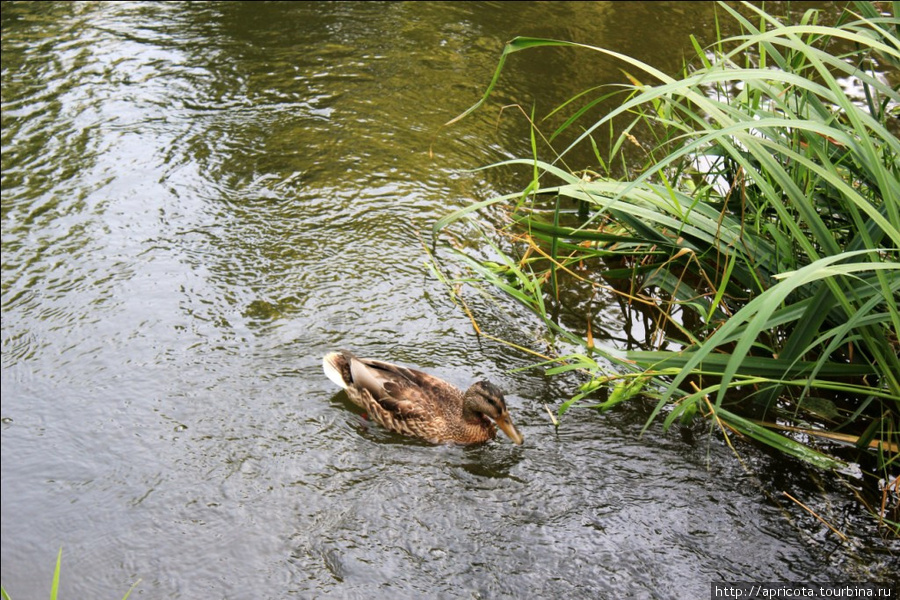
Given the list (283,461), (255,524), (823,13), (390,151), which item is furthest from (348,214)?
(823,13)

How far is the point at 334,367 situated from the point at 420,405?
0.53m

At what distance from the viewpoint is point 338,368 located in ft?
15.6

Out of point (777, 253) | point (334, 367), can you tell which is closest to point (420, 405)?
point (334, 367)

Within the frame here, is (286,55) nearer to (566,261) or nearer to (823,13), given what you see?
(566,261)

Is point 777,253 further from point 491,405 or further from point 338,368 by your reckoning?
point 338,368

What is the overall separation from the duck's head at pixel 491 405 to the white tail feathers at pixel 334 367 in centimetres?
70

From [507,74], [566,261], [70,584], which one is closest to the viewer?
A: [70,584]

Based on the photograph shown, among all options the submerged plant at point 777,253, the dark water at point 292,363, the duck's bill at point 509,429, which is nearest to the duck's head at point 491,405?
the duck's bill at point 509,429

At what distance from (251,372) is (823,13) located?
7.02 meters

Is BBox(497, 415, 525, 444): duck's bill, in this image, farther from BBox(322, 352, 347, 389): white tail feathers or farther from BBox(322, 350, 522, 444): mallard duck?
BBox(322, 352, 347, 389): white tail feathers

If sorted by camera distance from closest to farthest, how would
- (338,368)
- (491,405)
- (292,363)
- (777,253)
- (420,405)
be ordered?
(777,253) → (491,405) → (420,405) → (338,368) → (292,363)

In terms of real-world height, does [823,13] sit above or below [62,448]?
above

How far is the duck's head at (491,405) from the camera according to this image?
4332 mm

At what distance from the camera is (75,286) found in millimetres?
5633
